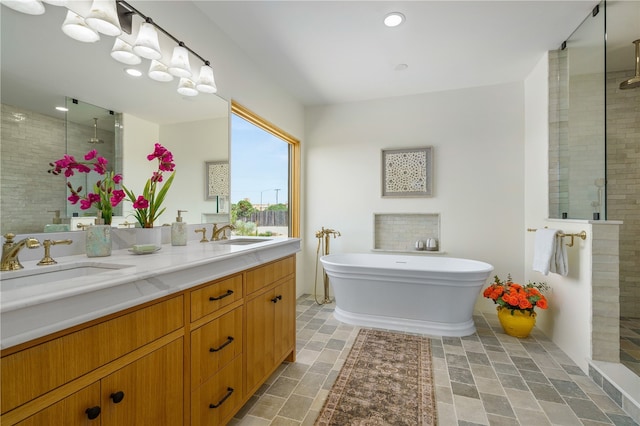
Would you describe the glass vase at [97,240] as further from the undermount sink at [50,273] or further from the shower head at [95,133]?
the shower head at [95,133]

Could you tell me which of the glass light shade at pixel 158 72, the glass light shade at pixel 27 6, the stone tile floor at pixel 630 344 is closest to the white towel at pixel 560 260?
the stone tile floor at pixel 630 344

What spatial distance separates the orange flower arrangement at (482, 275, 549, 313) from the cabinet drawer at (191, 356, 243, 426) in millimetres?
2493

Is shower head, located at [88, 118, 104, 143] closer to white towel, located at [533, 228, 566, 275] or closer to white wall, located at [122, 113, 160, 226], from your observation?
white wall, located at [122, 113, 160, 226]

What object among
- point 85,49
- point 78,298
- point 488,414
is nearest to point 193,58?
point 85,49

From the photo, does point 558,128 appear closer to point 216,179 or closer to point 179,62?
point 216,179

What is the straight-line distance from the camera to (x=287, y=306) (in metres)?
2.10

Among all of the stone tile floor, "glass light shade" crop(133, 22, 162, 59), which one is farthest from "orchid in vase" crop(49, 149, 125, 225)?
the stone tile floor

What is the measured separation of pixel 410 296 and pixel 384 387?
1062 millimetres

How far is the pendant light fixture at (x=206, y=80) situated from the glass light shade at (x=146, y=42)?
1.32 ft

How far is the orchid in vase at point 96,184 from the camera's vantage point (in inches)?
51.0

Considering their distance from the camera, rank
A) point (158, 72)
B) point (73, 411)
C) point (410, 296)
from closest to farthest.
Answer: point (73, 411), point (158, 72), point (410, 296)

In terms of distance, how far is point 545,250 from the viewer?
2.37 meters

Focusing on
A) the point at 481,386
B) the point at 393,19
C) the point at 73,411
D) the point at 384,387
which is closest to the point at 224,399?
the point at 73,411

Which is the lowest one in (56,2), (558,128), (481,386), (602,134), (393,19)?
(481,386)
